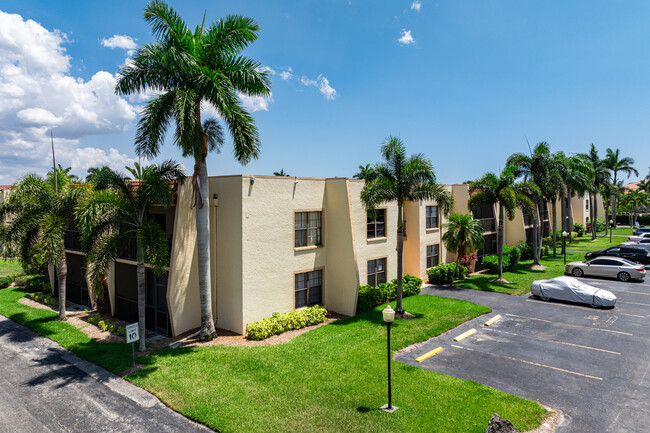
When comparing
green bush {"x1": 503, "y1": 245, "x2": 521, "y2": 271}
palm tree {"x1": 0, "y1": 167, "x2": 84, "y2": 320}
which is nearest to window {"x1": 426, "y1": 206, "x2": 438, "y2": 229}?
green bush {"x1": 503, "y1": 245, "x2": 521, "y2": 271}

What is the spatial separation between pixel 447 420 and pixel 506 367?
4.72m

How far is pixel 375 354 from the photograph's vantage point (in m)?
13.8

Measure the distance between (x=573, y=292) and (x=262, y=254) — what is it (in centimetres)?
1752

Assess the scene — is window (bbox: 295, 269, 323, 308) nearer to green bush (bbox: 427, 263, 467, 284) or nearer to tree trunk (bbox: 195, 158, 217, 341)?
tree trunk (bbox: 195, 158, 217, 341)

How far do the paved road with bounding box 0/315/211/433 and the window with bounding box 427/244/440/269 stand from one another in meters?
20.5

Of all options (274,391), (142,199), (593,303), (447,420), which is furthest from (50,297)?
(593,303)

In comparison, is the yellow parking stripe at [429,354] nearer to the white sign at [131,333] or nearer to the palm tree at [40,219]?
the white sign at [131,333]

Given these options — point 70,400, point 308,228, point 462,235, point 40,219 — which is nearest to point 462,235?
point 462,235

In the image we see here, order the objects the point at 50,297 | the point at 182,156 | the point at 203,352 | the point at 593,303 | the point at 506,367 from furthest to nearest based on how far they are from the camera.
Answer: the point at 50,297, the point at 593,303, the point at 182,156, the point at 203,352, the point at 506,367

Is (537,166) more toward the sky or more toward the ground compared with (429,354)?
more toward the sky

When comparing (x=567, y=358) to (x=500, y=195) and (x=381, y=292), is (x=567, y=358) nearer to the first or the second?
(x=381, y=292)

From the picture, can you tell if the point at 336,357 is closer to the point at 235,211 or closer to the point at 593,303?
the point at 235,211

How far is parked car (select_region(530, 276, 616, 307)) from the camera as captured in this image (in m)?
19.8

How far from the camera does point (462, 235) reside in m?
24.8
